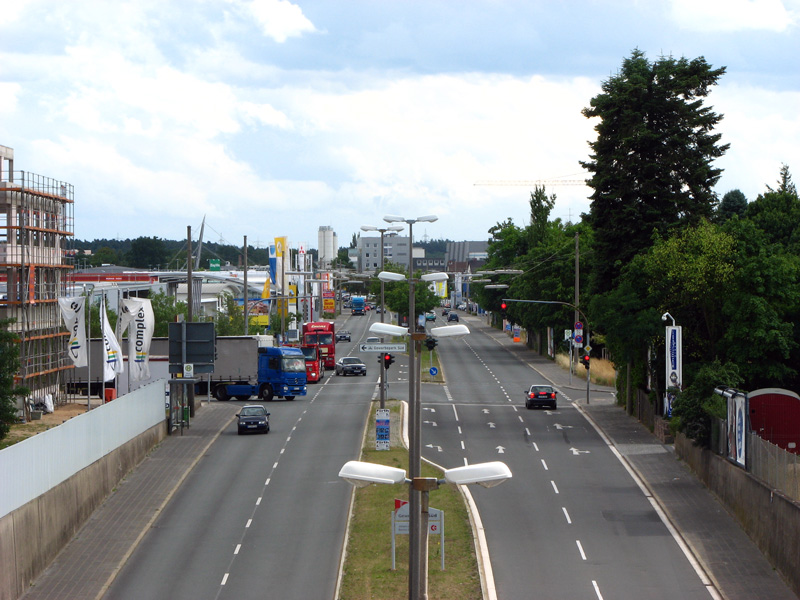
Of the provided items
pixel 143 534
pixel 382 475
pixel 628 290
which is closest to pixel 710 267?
pixel 628 290

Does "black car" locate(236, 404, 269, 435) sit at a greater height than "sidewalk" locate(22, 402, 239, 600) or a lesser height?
greater

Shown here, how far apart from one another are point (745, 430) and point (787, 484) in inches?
197

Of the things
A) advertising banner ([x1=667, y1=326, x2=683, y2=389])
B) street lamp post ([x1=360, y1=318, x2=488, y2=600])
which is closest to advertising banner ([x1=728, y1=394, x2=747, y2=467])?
advertising banner ([x1=667, y1=326, x2=683, y2=389])

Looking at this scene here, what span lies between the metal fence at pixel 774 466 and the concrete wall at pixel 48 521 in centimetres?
1915

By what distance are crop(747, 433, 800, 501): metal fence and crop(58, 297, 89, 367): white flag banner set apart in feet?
97.2

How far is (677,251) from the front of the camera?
48062 millimetres

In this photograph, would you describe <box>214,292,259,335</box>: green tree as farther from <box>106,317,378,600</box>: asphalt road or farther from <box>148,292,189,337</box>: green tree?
<box>106,317,378,600</box>: asphalt road

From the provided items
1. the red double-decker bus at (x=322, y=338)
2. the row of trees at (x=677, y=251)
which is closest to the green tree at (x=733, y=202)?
the row of trees at (x=677, y=251)

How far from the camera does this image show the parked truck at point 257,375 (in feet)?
202

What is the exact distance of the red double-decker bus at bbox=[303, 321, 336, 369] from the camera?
271 ft

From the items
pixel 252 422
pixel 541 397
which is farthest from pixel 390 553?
pixel 541 397

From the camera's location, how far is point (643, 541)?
2895cm

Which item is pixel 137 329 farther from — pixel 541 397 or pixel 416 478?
pixel 416 478

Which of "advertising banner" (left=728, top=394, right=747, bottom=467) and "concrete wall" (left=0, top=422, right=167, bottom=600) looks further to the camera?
"advertising banner" (left=728, top=394, right=747, bottom=467)
